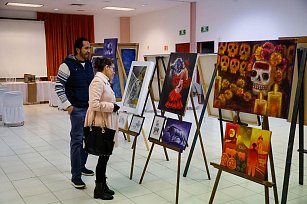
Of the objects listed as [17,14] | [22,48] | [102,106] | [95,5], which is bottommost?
[102,106]

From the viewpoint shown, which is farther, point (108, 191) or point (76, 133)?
point (76, 133)

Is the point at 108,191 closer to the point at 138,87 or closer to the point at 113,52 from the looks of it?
the point at 138,87

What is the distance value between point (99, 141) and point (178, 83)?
3.26 feet

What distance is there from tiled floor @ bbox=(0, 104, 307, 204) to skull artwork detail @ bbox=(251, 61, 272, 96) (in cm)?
122

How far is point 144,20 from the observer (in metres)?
13.8

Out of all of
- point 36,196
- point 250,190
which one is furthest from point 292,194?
point 36,196

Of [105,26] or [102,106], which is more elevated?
[105,26]

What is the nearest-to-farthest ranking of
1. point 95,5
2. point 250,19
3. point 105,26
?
point 250,19 < point 95,5 < point 105,26

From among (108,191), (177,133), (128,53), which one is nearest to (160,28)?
(128,53)

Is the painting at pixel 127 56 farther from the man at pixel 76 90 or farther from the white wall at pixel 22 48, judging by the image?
the white wall at pixel 22 48

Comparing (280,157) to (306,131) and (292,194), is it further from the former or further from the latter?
(306,131)

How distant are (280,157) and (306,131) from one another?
2252 millimetres

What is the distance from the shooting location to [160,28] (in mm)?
12875

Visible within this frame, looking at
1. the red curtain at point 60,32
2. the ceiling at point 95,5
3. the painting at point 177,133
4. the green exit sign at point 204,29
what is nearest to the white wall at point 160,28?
the ceiling at point 95,5
